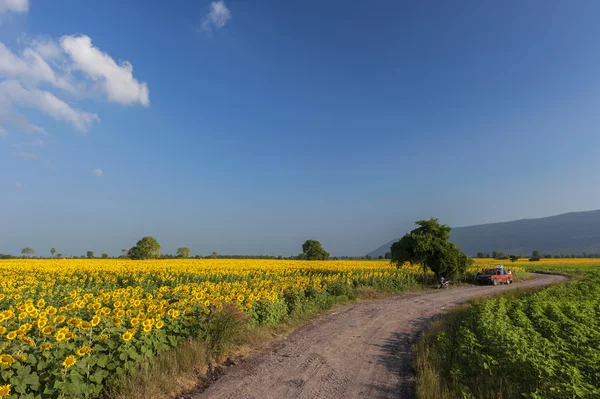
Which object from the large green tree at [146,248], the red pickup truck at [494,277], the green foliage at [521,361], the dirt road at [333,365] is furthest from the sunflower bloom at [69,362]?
the large green tree at [146,248]

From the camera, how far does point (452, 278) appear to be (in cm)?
2811

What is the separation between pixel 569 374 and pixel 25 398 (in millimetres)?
8379

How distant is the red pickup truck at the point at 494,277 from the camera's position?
2848 cm

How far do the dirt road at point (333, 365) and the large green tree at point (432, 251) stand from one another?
47.0ft

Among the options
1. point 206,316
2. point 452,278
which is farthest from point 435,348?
point 452,278

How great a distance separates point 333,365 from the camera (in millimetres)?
7656

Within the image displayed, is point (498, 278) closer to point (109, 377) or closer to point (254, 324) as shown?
point (254, 324)

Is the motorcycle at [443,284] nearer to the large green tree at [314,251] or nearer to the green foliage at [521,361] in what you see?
the green foliage at [521,361]

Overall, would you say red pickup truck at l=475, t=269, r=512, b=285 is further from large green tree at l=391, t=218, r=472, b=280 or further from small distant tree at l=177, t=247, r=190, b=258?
small distant tree at l=177, t=247, r=190, b=258

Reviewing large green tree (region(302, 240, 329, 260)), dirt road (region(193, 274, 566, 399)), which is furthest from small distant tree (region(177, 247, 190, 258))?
dirt road (region(193, 274, 566, 399))

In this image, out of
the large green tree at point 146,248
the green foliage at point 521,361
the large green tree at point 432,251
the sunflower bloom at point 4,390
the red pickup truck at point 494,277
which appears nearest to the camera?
the sunflower bloom at point 4,390

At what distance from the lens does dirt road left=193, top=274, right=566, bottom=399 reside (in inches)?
246

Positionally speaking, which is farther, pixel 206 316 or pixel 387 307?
pixel 387 307

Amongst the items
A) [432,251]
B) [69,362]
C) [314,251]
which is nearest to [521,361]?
[69,362]
